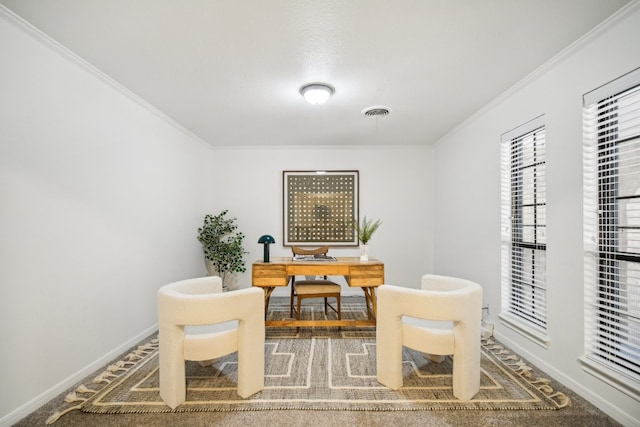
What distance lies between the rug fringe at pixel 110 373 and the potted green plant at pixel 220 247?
1.49m

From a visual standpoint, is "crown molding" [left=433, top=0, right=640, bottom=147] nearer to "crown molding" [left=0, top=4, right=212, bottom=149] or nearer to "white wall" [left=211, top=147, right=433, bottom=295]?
"white wall" [left=211, top=147, right=433, bottom=295]

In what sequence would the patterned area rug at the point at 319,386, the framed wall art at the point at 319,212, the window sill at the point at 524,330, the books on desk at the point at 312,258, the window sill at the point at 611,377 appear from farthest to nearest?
the framed wall art at the point at 319,212
the books on desk at the point at 312,258
the window sill at the point at 524,330
the patterned area rug at the point at 319,386
the window sill at the point at 611,377

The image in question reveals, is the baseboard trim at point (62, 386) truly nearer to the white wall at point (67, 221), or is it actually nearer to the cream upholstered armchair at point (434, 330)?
the white wall at point (67, 221)

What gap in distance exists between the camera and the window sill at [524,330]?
95.3 inches

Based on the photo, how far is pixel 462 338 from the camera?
6.57 ft

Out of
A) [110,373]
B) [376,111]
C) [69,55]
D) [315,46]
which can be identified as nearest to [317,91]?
[315,46]

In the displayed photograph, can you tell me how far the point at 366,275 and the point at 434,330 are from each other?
1077 millimetres

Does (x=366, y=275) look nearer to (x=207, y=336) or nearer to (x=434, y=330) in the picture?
(x=434, y=330)

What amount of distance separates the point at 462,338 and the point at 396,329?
1.44 ft

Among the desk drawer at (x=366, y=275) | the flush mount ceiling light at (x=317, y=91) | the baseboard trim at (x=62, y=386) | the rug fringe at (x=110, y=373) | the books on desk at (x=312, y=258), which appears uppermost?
the flush mount ceiling light at (x=317, y=91)

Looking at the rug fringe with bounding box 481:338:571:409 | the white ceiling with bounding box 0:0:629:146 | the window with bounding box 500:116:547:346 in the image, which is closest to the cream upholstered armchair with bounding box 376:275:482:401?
the rug fringe with bounding box 481:338:571:409

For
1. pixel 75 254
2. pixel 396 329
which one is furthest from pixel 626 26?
pixel 75 254

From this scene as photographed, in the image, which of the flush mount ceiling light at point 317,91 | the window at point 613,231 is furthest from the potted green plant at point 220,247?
the window at point 613,231

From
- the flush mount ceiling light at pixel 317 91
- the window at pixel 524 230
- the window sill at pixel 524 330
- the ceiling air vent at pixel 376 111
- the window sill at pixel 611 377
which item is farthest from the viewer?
the ceiling air vent at pixel 376 111
